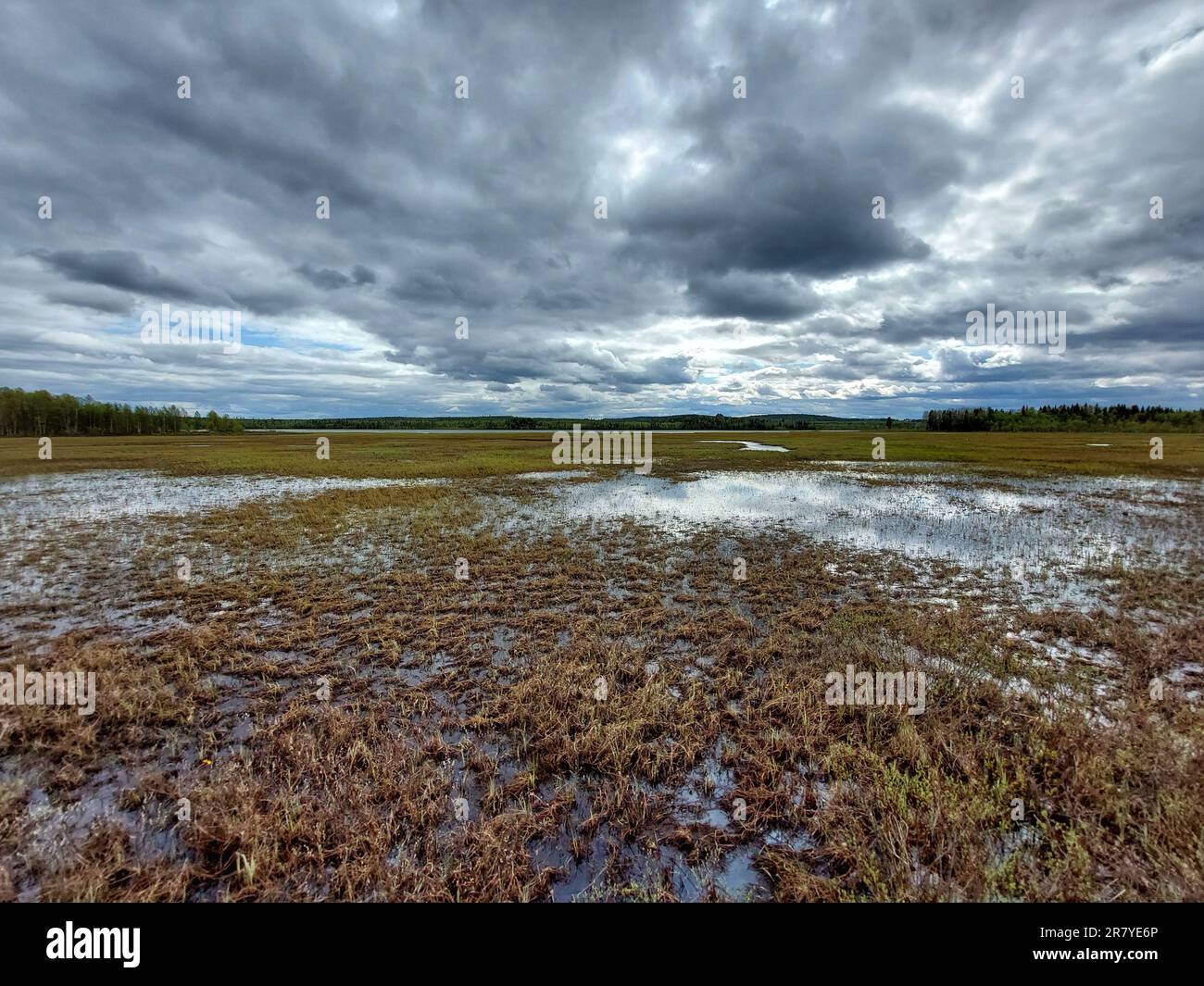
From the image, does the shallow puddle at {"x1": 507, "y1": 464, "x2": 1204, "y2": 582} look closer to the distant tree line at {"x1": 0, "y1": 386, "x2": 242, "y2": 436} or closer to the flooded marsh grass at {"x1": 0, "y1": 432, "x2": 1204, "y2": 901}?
the flooded marsh grass at {"x1": 0, "y1": 432, "x2": 1204, "y2": 901}

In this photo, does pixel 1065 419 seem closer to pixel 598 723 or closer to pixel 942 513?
pixel 942 513

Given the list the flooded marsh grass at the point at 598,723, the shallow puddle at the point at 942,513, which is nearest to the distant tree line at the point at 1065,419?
the shallow puddle at the point at 942,513

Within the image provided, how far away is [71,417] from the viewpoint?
128m

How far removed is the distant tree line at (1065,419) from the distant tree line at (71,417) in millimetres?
277379

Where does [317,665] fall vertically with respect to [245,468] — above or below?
below

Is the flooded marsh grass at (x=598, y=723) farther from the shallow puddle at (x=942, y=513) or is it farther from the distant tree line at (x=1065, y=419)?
the distant tree line at (x=1065, y=419)

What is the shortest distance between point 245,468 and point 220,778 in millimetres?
51299

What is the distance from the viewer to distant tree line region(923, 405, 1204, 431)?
14625 centimetres

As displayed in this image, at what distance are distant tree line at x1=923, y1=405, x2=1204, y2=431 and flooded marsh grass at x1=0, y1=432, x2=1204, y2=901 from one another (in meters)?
187

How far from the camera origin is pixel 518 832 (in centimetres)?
469

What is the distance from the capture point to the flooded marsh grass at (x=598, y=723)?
430 centimetres
